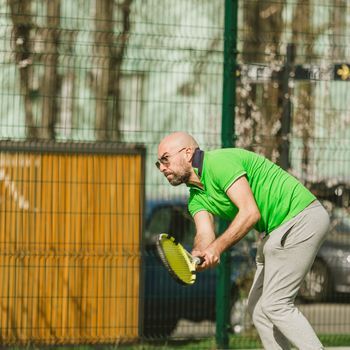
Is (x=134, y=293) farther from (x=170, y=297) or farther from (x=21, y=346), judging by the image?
(x=21, y=346)

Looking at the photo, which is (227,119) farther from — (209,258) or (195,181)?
(209,258)

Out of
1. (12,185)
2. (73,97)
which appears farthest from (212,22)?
(12,185)

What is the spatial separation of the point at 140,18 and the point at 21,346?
3.00m

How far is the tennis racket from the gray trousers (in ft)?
2.12

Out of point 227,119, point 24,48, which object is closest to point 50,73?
point 24,48

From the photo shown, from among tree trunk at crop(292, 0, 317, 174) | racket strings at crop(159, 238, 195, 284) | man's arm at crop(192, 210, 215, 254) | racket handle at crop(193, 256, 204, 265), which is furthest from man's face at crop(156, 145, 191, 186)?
tree trunk at crop(292, 0, 317, 174)

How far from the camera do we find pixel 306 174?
36.8 ft

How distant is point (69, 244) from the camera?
1054 centimetres

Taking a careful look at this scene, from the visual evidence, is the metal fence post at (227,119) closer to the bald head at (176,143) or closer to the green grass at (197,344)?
the green grass at (197,344)

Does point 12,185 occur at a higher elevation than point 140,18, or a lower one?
lower

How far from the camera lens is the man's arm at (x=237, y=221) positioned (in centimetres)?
746

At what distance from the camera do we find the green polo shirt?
772cm

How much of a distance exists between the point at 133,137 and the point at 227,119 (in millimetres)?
842

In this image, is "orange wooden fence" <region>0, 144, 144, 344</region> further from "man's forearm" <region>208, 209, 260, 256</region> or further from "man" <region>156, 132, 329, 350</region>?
"man's forearm" <region>208, 209, 260, 256</region>
